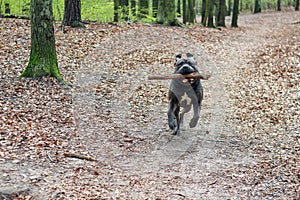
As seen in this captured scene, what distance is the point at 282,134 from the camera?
927 cm

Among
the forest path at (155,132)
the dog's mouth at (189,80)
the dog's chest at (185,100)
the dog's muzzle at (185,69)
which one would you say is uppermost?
the dog's muzzle at (185,69)

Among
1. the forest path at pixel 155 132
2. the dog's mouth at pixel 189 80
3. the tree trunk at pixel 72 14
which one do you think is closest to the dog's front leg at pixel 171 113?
the forest path at pixel 155 132

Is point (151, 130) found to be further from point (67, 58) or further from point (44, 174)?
point (67, 58)

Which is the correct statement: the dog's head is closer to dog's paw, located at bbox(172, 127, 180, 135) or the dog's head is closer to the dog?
the dog

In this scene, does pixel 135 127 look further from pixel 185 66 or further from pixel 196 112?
pixel 185 66

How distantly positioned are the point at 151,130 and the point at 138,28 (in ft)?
35.8

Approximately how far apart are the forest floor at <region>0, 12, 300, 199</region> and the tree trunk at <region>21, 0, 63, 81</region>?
0.39 meters

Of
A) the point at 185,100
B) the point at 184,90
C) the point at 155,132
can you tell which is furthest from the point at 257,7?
the point at 184,90

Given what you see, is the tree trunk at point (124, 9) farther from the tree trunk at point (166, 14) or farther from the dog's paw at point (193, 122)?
the dog's paw at point (193, 122)

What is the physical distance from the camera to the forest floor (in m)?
6.44

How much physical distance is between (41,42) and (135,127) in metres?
3.93

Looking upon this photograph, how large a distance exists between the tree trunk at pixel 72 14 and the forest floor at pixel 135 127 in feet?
2.38

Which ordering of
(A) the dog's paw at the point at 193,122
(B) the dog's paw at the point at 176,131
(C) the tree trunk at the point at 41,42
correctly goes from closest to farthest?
(A) the dog's paw at the point at 193,122 < (B) the dog's paw at the point at 176,131 < (C) the tree trunk at the point at 41,42

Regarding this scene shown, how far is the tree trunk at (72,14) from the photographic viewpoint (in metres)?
17.1
